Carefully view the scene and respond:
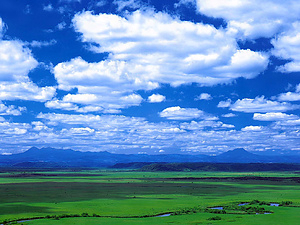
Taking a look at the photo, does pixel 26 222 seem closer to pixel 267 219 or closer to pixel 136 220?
pixel 136 220

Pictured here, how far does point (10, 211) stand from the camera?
2682 inches

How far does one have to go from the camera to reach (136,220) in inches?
2355

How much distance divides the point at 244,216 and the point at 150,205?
2236 centimetres

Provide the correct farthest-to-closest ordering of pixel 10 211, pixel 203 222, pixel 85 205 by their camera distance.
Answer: pixel 85 205
pixel 10 211
pixel 203 222

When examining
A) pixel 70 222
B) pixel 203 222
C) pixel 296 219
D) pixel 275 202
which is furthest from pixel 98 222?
pixel 275 202

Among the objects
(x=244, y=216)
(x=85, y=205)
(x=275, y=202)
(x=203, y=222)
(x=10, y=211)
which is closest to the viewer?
(x=203, y=222)

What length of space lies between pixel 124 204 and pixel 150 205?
5.94 metres

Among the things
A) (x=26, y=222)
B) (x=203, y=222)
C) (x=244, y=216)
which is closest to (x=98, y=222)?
(x=26, y=222)

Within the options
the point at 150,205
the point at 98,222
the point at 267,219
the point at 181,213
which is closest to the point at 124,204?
the point at 150,205

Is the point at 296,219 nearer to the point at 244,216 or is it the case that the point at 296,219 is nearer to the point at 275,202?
the point at 244,216

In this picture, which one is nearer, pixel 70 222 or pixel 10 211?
pixel 70 222

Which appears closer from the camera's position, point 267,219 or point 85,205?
point 267,219

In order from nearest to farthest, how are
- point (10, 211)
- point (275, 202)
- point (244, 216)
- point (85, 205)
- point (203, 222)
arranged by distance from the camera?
point (203, 222) < point (244, 216) < point (10, 211) < point (85, 205) < point (275, 202)

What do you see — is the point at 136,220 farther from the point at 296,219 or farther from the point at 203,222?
the point at 296,219
